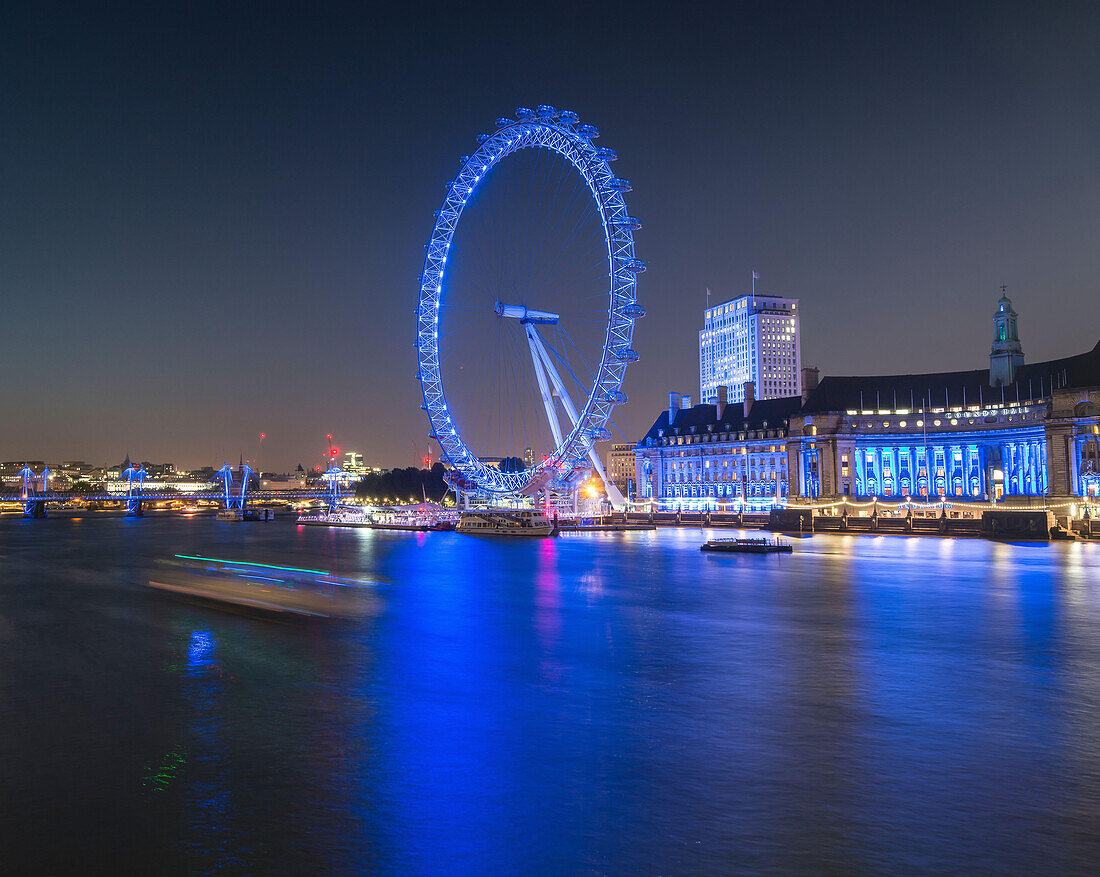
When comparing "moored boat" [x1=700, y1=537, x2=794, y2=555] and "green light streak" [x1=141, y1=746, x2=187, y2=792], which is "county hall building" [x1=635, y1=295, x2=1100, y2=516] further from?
"green light streak" [x1=141, y1=746, x2=187, y2=792]

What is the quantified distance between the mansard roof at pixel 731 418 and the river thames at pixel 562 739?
A: 109185 millimetres

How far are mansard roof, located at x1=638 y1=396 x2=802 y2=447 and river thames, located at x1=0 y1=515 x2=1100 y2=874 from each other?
109 m

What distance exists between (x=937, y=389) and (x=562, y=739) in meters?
125

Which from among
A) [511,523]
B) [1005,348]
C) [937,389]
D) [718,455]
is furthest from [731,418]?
[511,523]

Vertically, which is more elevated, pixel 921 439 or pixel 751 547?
pixel 921 439

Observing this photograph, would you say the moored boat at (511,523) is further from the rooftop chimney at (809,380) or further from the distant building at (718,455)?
the rooftop chimney at (809,380)

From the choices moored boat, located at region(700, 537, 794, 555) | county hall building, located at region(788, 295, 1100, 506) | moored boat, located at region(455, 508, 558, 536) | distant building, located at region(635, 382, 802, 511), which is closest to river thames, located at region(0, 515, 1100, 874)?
moored boat, located at region(700, 537, 794, 555)

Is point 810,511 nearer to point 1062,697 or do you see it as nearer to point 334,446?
point 1062,697

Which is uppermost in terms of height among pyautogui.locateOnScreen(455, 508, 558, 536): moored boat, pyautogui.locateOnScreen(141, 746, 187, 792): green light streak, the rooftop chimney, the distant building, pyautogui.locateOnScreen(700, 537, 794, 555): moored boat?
the rooftop chimney

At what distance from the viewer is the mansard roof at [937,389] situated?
115 m

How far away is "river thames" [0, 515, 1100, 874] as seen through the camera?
11805mm

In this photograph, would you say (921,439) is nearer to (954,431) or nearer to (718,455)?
(954,431)

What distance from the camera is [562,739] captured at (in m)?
16.9

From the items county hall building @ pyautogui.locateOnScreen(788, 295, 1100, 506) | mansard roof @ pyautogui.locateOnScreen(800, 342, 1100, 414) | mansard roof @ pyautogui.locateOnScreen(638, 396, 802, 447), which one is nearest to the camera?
county hall building @ pyautogui.locateOnScreen(788, 295, 1100, 506)
